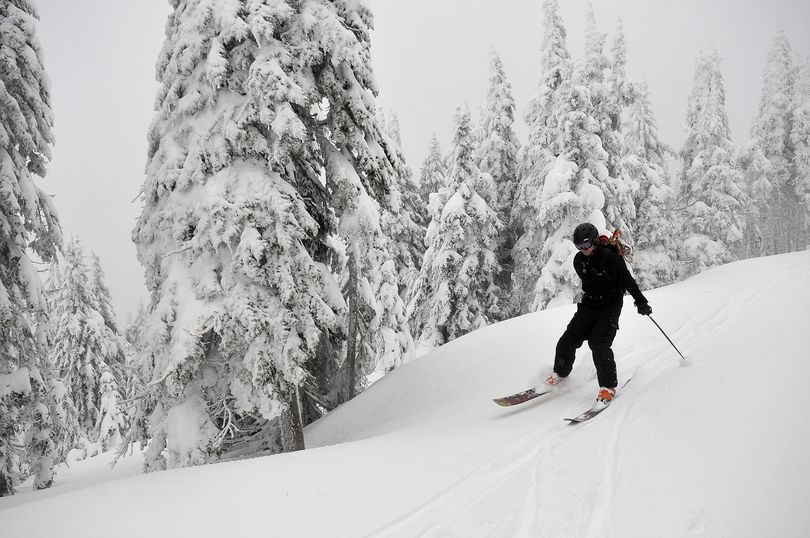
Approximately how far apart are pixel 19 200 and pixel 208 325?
6.98 metres

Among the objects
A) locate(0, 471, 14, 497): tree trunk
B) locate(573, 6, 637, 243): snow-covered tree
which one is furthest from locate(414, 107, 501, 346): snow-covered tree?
locate(0, 471, 14, 497): tree trunk

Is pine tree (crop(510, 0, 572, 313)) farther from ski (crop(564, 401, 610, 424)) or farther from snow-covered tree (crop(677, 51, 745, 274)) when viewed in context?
ski (crop(564, 401, 610, 424))

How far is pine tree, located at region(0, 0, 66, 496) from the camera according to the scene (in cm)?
1049

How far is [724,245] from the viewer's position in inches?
1120

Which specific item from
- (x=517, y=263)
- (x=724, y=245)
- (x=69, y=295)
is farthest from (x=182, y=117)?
(x=724, y=245)

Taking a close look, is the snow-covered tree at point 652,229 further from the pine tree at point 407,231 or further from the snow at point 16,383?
the snow at point 16,383

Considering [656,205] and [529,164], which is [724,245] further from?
[529,164]

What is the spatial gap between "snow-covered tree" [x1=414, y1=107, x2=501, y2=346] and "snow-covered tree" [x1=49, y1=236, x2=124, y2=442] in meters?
19.5

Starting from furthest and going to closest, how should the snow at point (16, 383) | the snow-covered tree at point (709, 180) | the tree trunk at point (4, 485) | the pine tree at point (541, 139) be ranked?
1. the snow-covered tree at point (709, 180)
2. the pine tree at point (541, 139)
3. the tree trunk at point (4, 485)
4. the snow at point (16, 383)

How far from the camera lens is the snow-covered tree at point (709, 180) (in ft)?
89.4

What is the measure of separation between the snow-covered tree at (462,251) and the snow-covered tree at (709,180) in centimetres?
1332

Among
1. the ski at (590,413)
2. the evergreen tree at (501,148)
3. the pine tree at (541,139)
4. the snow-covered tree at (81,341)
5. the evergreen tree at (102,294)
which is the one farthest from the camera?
the evergreen tree at (102,294)

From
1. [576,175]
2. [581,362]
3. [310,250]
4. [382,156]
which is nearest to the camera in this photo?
[581,362]

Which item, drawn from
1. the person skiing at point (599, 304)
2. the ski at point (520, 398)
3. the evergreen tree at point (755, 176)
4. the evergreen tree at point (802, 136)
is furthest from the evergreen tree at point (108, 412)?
the evergreen tree at point (802, 136)
